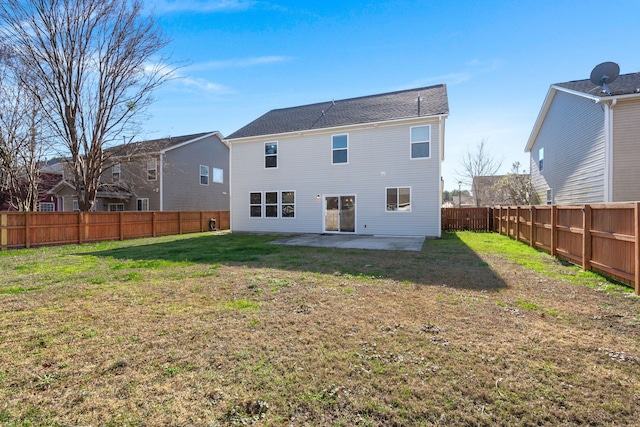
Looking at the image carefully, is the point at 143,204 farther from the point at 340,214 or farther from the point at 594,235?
the point at 594,235

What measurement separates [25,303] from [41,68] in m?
13.9

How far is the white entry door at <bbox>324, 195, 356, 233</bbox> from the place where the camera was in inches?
570

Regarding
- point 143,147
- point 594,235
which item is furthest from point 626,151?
point 143,147

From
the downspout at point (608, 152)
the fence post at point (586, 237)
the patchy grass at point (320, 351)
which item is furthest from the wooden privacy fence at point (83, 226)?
the downspout at point (608, 152)

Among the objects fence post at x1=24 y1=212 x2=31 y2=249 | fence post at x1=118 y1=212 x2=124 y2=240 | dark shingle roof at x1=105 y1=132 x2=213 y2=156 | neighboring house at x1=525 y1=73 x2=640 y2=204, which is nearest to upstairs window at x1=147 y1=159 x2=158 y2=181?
dark shingle roof at x1=105 y1=132 x2=213 y2=156

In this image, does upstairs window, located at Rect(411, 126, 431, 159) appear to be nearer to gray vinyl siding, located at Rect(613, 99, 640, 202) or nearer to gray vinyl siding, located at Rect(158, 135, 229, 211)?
gray vinyl siding, located at Rect(613, 99, 640, 202)

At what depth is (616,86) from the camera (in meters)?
11.4

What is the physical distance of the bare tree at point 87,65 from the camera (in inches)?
511

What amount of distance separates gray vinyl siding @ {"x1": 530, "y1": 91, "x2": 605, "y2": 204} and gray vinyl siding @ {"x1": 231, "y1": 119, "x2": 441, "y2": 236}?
524cm

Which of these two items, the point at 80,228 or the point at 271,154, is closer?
the point at 80,228

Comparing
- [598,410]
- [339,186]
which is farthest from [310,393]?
[339,186]

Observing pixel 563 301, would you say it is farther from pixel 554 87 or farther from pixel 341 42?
pixel 554 87

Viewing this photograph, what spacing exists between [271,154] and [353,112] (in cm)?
469

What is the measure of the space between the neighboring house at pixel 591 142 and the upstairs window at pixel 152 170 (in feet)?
73.1
